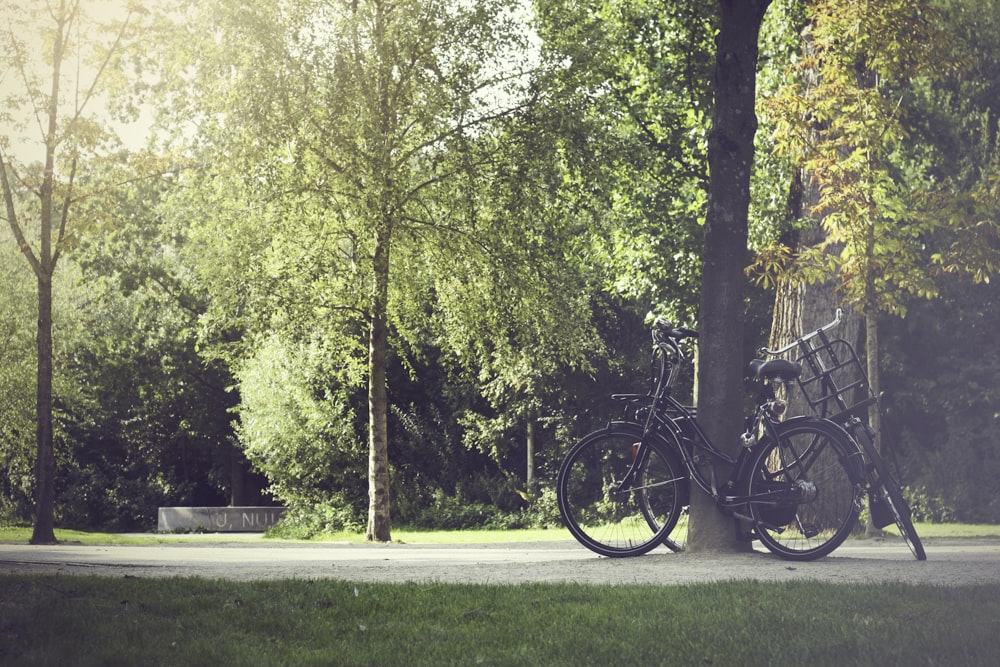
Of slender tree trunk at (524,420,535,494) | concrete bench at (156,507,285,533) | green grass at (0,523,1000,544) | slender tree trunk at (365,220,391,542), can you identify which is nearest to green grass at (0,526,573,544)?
green grass at (0,523,1000,544)

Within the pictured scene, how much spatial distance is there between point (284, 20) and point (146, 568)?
30.4ft

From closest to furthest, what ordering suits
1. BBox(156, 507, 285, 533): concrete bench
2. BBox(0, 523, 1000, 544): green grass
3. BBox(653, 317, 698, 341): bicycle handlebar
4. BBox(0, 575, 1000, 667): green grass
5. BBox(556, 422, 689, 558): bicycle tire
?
BBox(0, 575, 1000, 667): green grass, BBox(556, 422, 689, 558): bicycle tire, BBox(653, 317, 698, 341): bicycle handlebar, BBox(0, 523, 1000, 544): green grass, BBox(156, 507, 285, 533): concrete bench

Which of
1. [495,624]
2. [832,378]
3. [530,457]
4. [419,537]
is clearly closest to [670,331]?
[495,624]

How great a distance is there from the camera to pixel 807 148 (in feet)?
42.5

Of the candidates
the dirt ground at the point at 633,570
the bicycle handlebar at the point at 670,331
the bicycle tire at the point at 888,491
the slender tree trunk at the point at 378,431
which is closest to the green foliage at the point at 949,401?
the slender tree trunk at the point at 378,431

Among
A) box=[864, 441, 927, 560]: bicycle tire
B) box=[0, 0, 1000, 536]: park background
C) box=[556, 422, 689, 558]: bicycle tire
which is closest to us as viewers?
box=[864, 441, 927, 560]: bicycle tire

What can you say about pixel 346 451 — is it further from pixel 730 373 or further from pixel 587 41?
pixel 730 373

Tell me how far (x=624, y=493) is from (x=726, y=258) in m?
2.24

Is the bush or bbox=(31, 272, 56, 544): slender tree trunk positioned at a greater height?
bbox=(31, 272, 56, 544): slender tree trunk

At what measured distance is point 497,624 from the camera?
19.9 feet

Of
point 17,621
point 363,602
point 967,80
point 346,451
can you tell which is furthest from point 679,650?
point 967,80

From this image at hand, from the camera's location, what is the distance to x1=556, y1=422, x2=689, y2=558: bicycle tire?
360 inches

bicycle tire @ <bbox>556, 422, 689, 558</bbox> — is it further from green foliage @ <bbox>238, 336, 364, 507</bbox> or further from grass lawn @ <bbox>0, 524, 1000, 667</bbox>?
green foliage @ <bbox>238, 336, 364, 507</bbox>

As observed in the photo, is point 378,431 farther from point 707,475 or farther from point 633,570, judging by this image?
point 633,570
